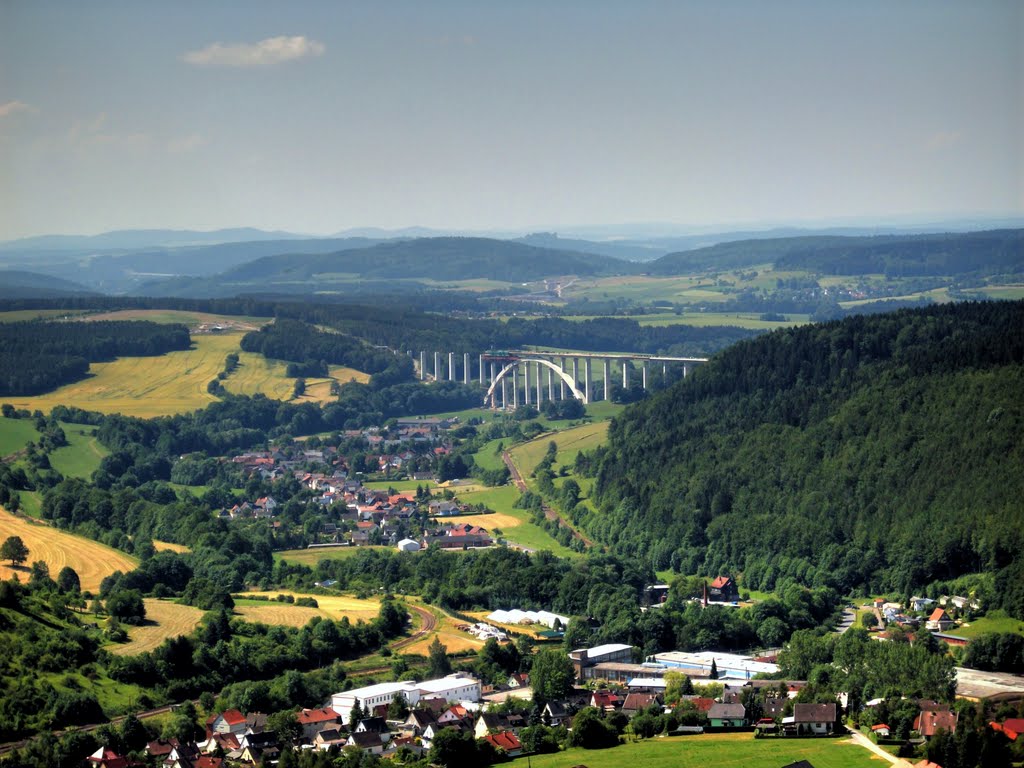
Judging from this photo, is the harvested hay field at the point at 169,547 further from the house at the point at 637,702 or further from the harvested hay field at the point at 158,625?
the house at the point at 637,702

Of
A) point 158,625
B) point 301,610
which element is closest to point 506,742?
point 158,625

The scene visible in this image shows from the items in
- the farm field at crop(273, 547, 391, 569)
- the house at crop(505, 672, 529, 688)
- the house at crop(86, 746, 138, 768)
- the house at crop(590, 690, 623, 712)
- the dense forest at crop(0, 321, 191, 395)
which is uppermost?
the dense forest at crop(0, 321, 191, 395)

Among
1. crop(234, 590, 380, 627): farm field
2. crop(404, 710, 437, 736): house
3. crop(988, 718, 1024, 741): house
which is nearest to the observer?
crop(988, 718, 1024, 741): house

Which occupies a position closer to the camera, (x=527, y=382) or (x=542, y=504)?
(x=542, y=504)

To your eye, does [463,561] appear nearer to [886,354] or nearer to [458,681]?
[458,681]

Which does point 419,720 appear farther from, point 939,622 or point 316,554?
point 316,554

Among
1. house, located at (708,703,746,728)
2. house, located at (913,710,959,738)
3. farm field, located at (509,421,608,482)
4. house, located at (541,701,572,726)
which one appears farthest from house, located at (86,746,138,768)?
farm field, located at (509,421,608,482)

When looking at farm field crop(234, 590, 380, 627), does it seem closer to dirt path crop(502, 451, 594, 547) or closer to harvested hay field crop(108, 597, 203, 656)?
harvested hay field crop(108, 597, 203, 656)
